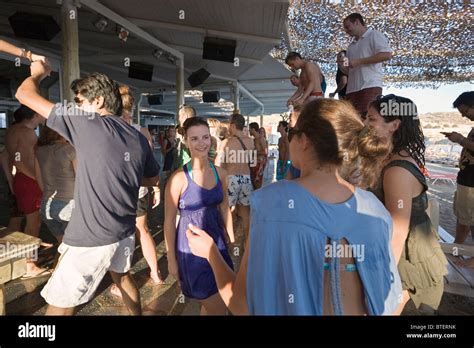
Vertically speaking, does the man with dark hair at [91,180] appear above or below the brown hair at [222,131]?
below

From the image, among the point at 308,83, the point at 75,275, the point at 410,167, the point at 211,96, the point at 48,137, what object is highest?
the point at 211,96

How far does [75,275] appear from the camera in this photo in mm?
1791

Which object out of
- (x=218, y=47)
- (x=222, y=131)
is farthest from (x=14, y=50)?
(x=218, y=47)

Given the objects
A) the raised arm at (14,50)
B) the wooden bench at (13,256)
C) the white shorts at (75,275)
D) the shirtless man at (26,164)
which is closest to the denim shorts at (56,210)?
the shirtless man at (26,164)

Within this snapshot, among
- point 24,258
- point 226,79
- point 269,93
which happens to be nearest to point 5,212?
point 24,258

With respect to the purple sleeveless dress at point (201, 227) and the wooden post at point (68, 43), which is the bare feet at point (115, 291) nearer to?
the purple sleeveless dress at point (201, 227)

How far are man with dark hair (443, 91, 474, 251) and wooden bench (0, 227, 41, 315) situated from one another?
405cm

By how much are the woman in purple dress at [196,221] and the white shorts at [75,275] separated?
44 centimetres

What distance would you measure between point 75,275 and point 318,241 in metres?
1.60

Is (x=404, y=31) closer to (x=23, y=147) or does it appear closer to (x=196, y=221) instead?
(x=196, y=221)

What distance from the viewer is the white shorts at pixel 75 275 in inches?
69.6

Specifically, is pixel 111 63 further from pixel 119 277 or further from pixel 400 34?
pixel 119 277
